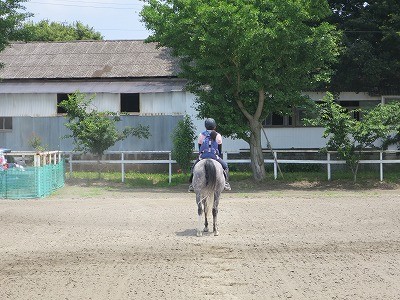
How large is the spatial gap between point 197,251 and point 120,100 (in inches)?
1003

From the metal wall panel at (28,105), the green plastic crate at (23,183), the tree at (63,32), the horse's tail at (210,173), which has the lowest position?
the green plastic crate at (23,183)

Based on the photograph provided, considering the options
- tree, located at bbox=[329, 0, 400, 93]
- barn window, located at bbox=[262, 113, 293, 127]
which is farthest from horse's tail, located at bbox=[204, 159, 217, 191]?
barn window, located at bbox=[262, 113, 293, 127]

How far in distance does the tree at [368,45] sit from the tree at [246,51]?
100.0 inches

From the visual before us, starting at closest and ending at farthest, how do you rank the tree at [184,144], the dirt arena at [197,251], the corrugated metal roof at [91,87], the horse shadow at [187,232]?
1. the dirt arena at [197,251]
2. the horse shadow at [187,232]
3. the tree at [184,144]
4. the corrugated metal roof at [91,87]

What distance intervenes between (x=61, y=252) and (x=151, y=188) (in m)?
16.9

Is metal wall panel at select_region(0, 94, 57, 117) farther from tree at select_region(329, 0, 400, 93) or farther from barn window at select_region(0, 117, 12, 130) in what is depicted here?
tree at select_region(329, 0, 400, 93)

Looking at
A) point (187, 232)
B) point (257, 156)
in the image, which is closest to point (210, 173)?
point (187, 232)

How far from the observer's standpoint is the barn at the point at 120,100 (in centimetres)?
3691

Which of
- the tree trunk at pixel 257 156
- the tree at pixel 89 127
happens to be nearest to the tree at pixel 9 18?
the tree at pixel 89 127

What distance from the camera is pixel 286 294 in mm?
9188

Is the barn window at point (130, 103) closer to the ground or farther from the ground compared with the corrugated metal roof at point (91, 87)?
closer to the ground

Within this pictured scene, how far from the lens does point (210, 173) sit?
15023 mm

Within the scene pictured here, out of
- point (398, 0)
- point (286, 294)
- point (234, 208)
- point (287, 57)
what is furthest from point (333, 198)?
point (286, 294)

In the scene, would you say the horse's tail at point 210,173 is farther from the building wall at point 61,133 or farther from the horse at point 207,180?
the building wall at point 61,133
